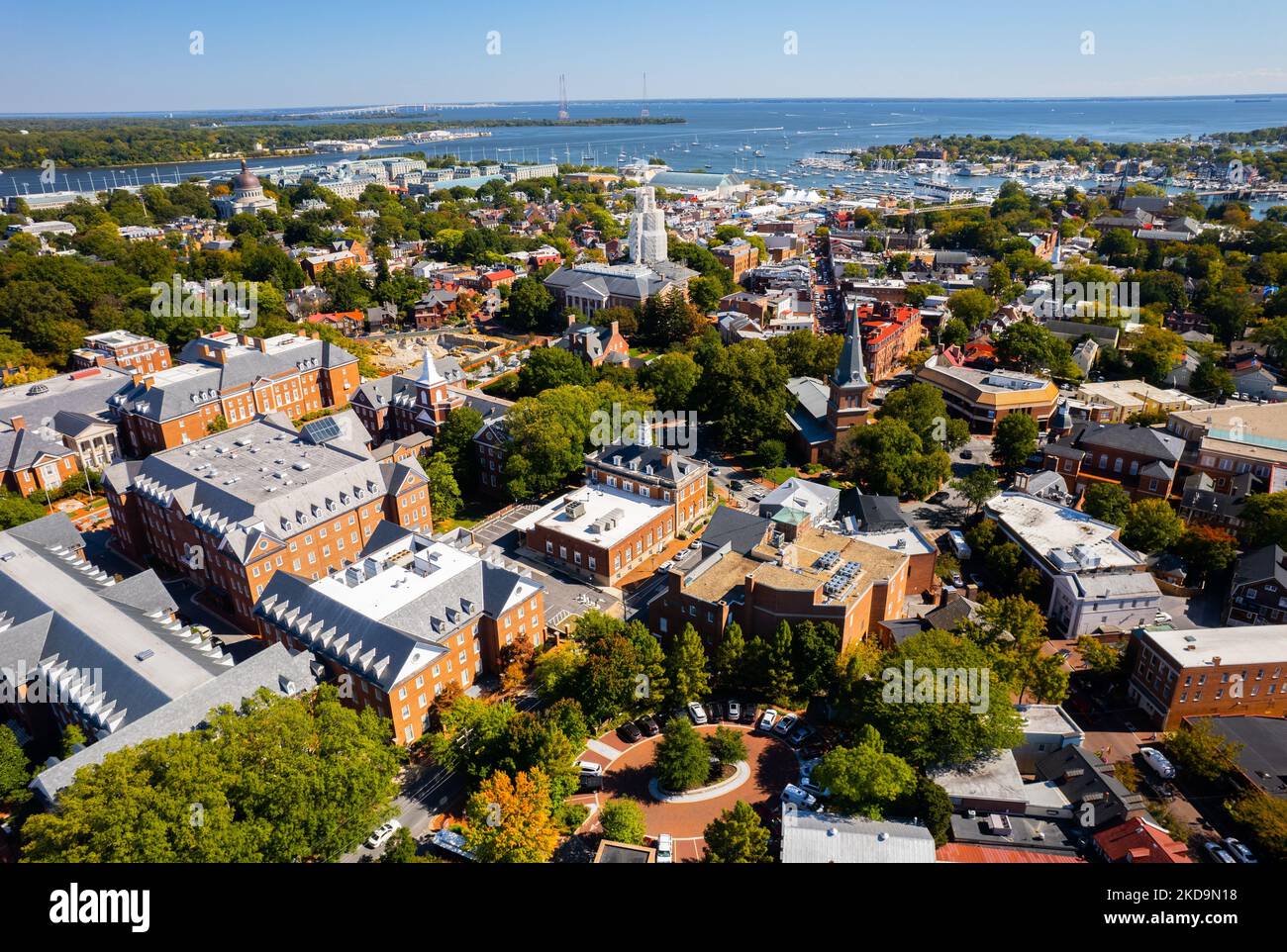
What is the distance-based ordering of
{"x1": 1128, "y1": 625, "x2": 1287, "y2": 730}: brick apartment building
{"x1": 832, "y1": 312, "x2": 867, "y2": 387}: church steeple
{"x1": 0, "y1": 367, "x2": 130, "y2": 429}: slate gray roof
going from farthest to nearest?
1. {"x1": 0, "y1": 367, "x2": 130, "y2": 429}: slate gray roof
2. {"x1": 832, "y1": 312, "x2": 867, "y2": 387}: church steeple
3. {"x1": 1128, "y1": 625, "x2": 1287, "y2": 730}: brick apartment building

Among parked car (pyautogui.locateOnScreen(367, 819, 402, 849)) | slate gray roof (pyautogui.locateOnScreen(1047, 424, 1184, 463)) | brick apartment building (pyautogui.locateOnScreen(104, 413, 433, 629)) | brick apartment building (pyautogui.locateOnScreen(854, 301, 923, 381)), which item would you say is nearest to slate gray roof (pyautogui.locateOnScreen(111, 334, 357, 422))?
brick apartment building (pyautogui.locateOnScreen(104, 413, 433, 629))

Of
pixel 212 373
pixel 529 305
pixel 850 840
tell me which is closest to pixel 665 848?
pixel 850 840

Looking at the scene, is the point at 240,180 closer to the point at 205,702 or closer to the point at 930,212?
the point at 930,212

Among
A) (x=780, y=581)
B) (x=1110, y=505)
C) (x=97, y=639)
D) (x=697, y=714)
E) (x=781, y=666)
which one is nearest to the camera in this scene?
(x=97, y=639)

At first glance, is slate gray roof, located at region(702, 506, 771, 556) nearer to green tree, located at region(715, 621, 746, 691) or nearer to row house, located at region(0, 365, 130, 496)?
green tree, located at region(715, 621, 746, 691)

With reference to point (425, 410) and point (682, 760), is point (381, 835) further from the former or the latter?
point (425, 410)

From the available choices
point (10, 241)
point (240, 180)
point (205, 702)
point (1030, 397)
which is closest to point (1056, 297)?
point (1030, 397)
